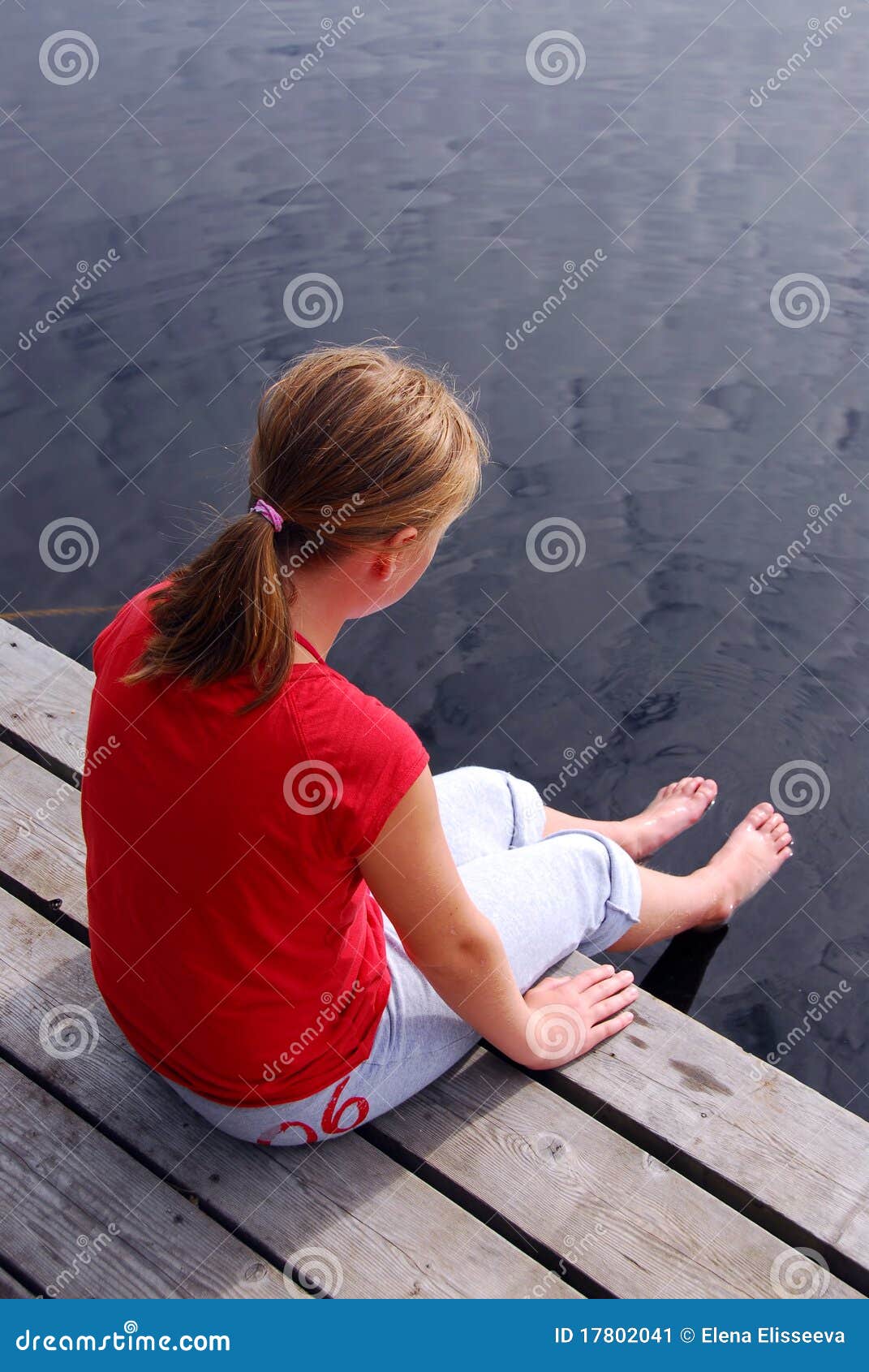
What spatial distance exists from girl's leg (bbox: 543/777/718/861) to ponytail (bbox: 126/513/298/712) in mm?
1552

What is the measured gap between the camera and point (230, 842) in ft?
4.93

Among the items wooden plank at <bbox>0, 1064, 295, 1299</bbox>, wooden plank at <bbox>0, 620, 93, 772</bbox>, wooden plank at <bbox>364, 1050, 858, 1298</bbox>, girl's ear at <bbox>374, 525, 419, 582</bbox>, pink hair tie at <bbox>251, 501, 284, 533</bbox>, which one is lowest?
wooden plank at <bbox>0, 1064, 295, 1299</bbox>

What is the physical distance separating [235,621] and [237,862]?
0.33 meters

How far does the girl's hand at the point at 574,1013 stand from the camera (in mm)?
2029

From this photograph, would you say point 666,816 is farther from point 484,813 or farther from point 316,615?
point 316,615

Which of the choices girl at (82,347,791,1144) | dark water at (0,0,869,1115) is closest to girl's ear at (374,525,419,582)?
girl at (82,347,791,1144)

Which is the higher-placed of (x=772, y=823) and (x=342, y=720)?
(x=772, y=823)

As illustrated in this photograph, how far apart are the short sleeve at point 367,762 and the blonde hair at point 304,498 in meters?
0.10

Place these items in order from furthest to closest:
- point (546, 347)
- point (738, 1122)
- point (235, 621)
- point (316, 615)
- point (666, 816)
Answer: point (546, 347)
point (666, 816)
point (738, 1122)
point (316, 615)
point (235, 621)

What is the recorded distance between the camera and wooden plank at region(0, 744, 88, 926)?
2.37m

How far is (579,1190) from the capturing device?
190 cm

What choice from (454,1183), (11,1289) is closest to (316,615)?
(454,1183)

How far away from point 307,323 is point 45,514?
1707 millimetres

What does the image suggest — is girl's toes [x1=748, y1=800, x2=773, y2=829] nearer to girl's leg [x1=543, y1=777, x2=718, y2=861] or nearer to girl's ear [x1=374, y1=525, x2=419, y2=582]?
girl's leg [x1=543, y1=777, x2=718, y2=861]
